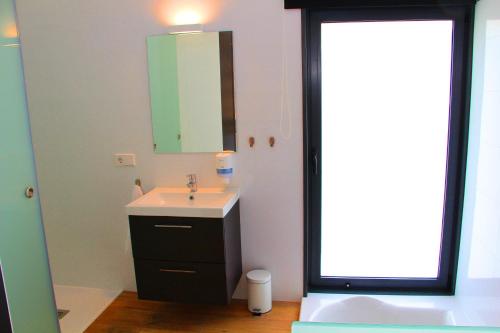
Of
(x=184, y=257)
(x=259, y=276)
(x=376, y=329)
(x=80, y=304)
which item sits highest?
(x=376, y=329)

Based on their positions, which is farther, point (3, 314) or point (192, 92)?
point (192, 92)

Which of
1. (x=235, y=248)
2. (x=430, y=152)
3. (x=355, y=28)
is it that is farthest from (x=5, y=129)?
(x=430, y=152)

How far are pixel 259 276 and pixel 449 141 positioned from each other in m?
1.48

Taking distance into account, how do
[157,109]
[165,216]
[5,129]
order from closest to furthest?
[5,129]
[165,216]
[157,109]

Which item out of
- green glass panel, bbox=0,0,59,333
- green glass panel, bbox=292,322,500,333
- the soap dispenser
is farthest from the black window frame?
green glass panel, bbox=292,322,500,333

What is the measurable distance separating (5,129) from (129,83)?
919mm

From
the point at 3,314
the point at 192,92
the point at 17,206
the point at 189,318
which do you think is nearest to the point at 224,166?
the point at 192,92

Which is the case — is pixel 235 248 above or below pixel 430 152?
below

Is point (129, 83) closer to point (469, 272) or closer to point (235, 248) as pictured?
point (235, 248)

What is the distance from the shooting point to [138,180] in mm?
2658

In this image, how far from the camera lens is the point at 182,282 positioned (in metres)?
2.30

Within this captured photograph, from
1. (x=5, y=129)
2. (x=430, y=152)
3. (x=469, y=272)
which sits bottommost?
(x=469, y=272)

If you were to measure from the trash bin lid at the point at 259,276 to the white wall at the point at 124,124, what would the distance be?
0.08 m

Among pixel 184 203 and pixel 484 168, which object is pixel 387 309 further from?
pixel 184 203
